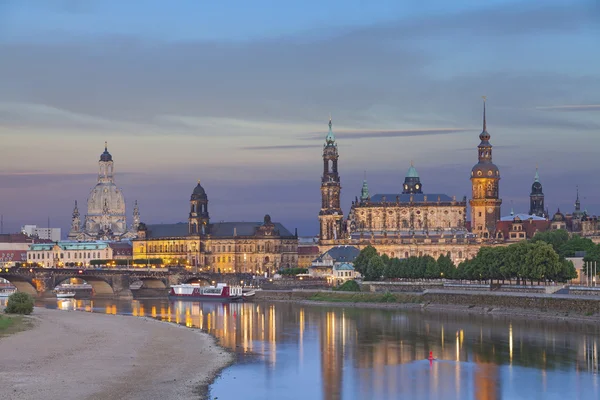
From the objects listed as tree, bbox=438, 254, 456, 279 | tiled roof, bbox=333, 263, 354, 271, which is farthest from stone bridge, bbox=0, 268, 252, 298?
tree, bbox=438, 254, 456, 279

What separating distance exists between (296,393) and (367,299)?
77812mm

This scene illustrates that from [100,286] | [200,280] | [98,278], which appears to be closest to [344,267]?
[200,280]

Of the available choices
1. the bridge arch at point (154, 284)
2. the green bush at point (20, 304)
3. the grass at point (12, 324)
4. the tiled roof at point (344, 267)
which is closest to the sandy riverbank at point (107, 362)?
the grass at point (12, 324)

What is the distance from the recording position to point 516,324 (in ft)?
323

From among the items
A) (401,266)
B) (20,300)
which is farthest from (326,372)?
(401,266)

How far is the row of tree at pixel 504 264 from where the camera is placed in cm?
11925

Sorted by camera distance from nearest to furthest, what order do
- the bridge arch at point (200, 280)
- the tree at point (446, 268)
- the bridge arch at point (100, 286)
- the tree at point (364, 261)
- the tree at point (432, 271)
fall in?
the tree at point (446, 268), the tree at point (432, 271), the tree at point (364, 261), the bridge arch at point (100, 286), the bridge arch at point (200, 280)

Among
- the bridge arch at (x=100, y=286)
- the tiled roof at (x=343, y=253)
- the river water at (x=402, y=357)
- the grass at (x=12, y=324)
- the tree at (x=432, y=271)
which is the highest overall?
the tiled roof at (x=343, y=253)

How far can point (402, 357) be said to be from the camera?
250 ft

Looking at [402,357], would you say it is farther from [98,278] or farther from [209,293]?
[98,278]

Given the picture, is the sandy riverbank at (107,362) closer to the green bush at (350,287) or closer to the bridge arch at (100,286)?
the green bush at (350,287)

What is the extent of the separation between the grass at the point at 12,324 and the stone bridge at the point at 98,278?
59.7 m

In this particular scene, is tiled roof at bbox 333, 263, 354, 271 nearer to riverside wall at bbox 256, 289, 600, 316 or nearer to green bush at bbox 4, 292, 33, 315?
riverside wall at bbox 256, 289, 600, 316

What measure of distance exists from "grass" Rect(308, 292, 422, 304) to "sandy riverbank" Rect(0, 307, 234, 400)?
4145 centimetres
